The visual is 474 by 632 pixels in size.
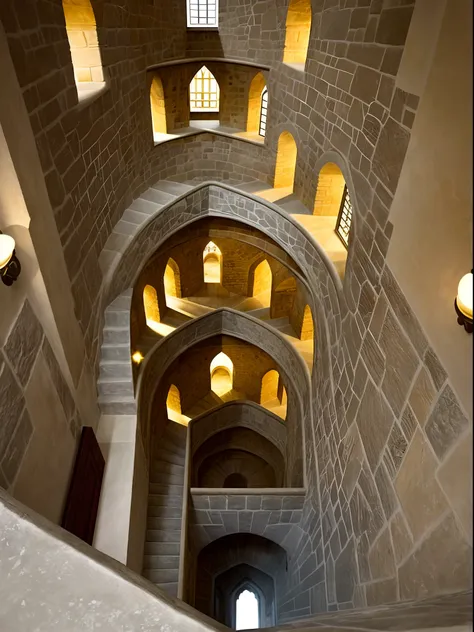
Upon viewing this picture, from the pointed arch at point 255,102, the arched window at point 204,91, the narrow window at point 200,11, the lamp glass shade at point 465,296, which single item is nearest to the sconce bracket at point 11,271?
the lamp glass shade at point 465,296

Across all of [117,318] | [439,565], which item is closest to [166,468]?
[117,318]

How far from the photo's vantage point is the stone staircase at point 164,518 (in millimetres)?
6762

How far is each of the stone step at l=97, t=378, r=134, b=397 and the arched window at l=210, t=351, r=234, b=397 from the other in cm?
762

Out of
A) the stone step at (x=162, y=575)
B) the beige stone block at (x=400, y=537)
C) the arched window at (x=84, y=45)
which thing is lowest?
the stone step at (x=162, y=575)

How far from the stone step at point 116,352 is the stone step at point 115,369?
0.20 ft

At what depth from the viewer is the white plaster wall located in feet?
6.83

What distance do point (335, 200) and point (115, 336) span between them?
12.6 feet

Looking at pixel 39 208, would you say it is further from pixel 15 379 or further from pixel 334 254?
pixel 334 254

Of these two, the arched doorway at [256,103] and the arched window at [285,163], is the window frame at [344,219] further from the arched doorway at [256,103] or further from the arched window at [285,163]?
the arched doorway at [256,103]

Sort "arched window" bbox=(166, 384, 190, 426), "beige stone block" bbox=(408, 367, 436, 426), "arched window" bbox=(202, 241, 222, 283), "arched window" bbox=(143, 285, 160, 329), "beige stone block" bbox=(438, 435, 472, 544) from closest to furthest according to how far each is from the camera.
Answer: "beige stone block" bbox=(438, 435, 472, 544) → "beige stone block" bbox=(408, 367, 436, 426) → "arched window" bbox=(143, 285, 160, 329) → "arched window" bbox=(166, 384, 190, 426) → "arched window" bbox=(202, 241, 222, 283)

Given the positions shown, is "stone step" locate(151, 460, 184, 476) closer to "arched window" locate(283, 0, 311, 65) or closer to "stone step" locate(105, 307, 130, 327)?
"stone step" locate(105, 307, 130, 327)

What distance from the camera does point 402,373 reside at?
9.77ft

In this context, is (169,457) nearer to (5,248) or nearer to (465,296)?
(5,248)

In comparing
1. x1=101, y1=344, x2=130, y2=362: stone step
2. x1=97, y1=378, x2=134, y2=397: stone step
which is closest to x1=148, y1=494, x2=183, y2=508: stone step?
x1=97, y1=378, x2=134, y2=397: stone step
